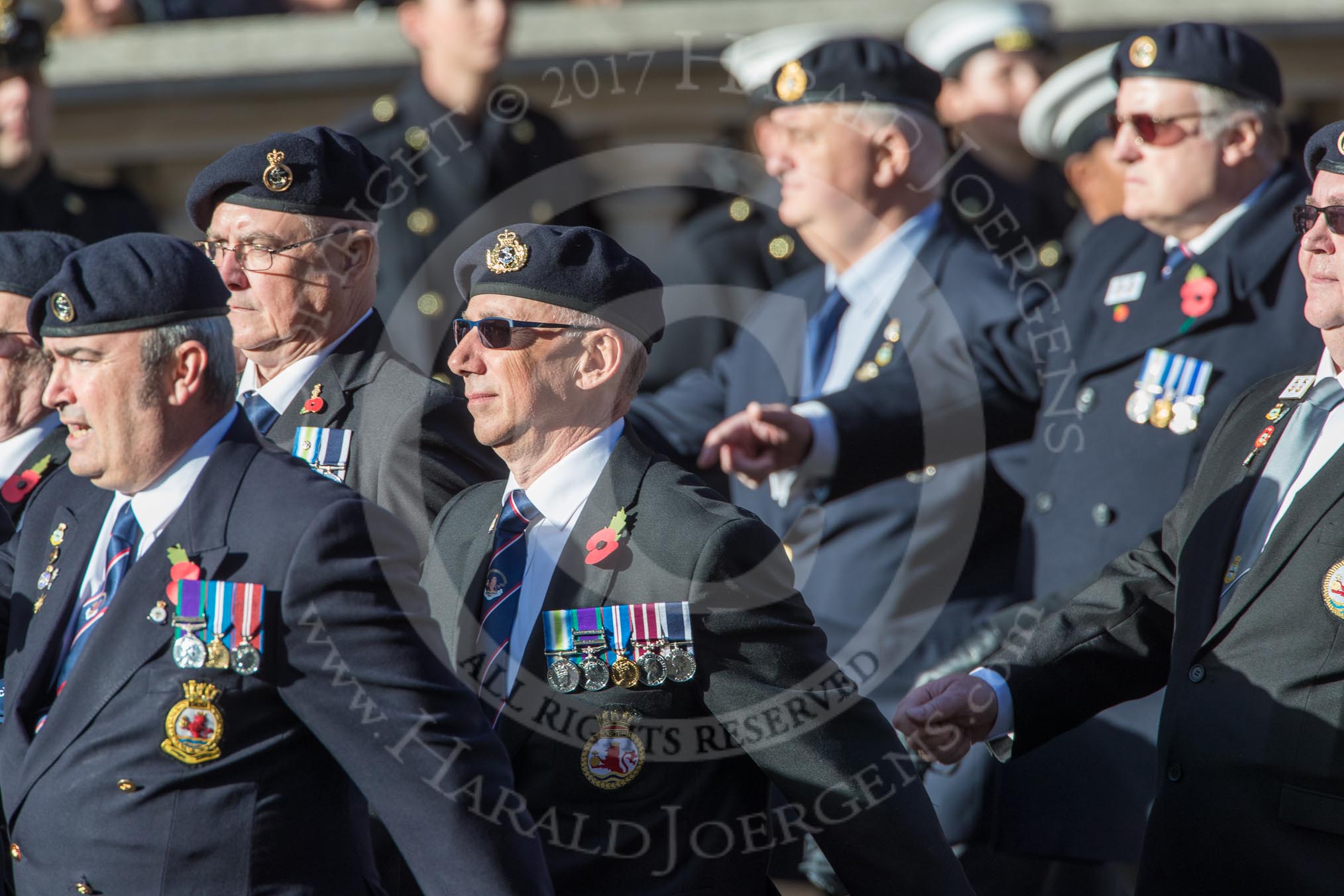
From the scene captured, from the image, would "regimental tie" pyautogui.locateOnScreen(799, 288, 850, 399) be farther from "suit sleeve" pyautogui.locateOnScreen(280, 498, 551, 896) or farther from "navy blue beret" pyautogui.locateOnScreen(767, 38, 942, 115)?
"suit sleeve" pyautogui.locateOnScreen(280, 498, 551, 896)

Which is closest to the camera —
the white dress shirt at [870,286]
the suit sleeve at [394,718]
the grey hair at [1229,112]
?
the suit sleeve at [394,718]

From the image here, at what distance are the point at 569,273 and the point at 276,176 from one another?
3.05 feet

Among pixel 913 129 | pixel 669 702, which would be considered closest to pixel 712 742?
pixel 669 702

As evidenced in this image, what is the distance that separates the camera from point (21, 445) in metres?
4.58

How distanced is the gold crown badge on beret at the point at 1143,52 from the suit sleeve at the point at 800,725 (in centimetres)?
233

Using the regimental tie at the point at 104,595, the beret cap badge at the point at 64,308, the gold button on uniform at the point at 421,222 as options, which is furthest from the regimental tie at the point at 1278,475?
the gold button on uniform at the point at 421,222

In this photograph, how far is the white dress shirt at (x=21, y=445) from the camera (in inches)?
179

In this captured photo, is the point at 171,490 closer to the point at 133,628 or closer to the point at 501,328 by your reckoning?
the point at 133,628

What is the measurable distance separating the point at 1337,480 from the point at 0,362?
307 centimetres

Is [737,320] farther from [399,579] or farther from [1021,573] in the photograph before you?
[399,579]

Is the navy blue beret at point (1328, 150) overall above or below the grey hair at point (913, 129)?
above

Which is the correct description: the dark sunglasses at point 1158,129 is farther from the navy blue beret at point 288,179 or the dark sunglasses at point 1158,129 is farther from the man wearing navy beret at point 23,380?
the man wearing navy beret at point 23,380

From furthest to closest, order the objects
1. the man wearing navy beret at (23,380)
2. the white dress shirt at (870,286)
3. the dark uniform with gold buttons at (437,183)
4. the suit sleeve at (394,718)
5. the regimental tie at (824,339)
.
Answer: the dark uniform with gold buttons at (437,183), the regimental tie at (824,339), the white dress shirt at (870,286), the man wearing navy beret at (23,380), the suit sleeve at (394,718)

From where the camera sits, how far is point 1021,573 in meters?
5.29
